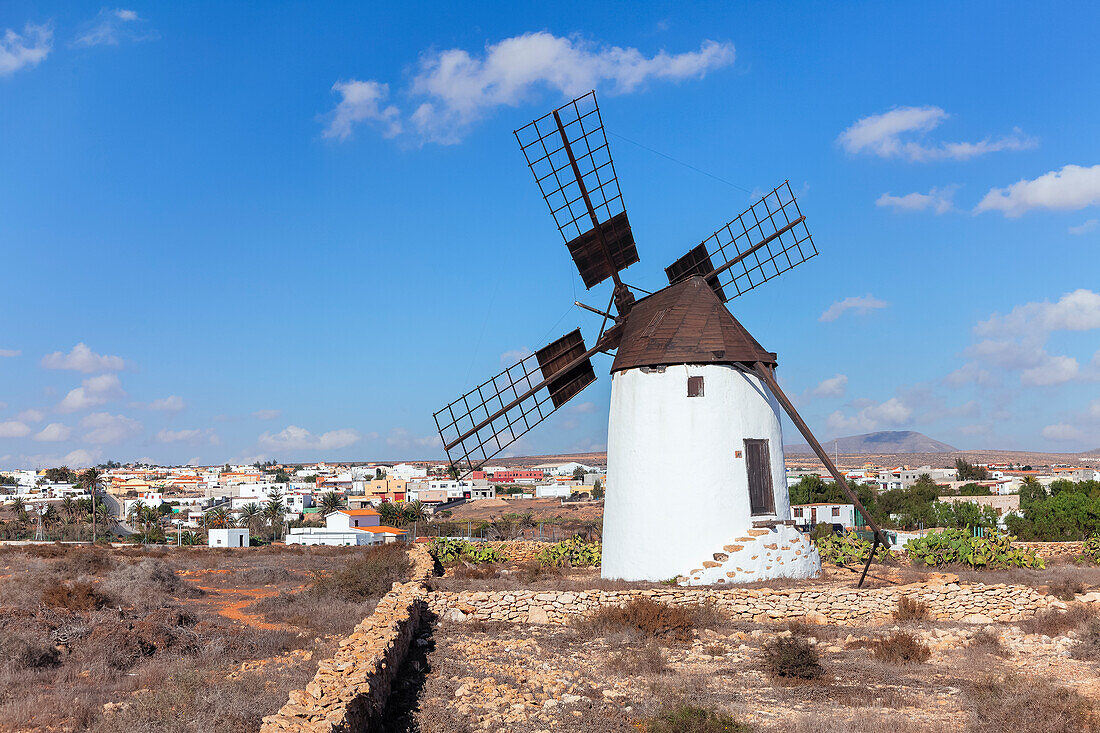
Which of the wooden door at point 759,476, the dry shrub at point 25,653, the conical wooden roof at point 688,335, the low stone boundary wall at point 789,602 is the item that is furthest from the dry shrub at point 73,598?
the wooden door at point 759,476

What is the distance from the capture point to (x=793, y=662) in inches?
441

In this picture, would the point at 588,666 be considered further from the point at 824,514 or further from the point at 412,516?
the point at 412,516

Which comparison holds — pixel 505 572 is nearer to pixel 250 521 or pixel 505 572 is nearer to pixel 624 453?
pixel 624 453

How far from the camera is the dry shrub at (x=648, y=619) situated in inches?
550

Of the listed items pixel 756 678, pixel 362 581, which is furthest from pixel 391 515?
pixel 756 678

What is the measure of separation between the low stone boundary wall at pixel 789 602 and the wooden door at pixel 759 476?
2474mm

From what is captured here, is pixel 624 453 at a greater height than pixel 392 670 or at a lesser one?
greater

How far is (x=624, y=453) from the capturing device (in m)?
18.5

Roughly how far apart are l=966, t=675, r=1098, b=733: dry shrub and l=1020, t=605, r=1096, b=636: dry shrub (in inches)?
172

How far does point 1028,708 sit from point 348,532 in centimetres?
5885

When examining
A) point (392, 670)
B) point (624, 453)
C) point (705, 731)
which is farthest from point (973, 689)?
point (624, 453)

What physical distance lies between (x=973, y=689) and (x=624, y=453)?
9.32 metres

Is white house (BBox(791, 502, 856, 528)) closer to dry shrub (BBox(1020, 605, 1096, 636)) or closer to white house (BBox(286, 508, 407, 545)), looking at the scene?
white house (BBox(286, 508, 407, 545))

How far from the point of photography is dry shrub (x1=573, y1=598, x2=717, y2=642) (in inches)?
550
